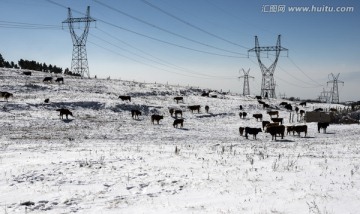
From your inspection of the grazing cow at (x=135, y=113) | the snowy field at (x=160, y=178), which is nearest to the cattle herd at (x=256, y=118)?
the grazing cow at (x=135, y=113)

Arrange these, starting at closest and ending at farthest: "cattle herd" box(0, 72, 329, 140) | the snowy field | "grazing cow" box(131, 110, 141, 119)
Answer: the snowy field, "cattle herd" box(0, 72, 329, 140), "grazing cow" box(131, 110, 141, 119)

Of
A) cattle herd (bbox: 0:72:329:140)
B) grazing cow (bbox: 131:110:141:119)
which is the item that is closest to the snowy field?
cattle herd (bbox: 0:72:329:140)


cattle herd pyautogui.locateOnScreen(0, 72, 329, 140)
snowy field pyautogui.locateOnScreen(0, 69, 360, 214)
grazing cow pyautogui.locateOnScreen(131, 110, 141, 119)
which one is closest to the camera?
snowy field pyautogui.locateOnScreen(0, 69, 360, 214)

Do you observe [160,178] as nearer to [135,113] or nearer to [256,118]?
[135,113]

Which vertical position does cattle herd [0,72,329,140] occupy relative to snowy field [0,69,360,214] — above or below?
above

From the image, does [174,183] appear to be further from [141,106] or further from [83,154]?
[141,106]

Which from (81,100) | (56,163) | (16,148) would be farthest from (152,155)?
(81,100)

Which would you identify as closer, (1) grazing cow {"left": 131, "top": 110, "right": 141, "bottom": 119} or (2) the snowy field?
(2) the snowy field

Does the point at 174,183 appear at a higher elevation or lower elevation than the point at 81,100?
lower

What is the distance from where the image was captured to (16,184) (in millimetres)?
11211

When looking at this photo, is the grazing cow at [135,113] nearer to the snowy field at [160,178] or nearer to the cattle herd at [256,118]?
the cattle herd at [256,118]

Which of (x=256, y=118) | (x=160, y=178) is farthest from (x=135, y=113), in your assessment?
(x=160, y=178)

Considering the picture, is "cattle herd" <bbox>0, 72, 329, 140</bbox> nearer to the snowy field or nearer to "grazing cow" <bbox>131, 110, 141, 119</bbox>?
"grazing cow" <bbox>131, 110, 141, 119</bbox>

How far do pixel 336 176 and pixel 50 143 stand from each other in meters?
15.0
